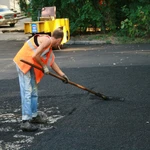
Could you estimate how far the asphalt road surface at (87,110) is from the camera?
16.2 feet

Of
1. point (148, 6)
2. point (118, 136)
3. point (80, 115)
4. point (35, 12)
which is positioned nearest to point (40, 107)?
point (80, 115)

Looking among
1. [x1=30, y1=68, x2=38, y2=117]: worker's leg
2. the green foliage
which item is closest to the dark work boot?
[x1=30, y1=68, x2=38, y2=117]: worker's leg

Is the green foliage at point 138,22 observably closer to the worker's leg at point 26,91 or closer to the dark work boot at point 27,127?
the worker's leg at point 26,91

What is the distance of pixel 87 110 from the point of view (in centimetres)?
643

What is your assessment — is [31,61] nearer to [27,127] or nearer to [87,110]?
[27,127]

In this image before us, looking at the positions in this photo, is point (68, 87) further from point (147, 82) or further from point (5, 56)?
point (5, 56)

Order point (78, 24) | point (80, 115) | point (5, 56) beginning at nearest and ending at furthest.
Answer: point (80, 115) → point (5, 56) → point (78, 24)

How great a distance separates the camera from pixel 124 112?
6.25 m

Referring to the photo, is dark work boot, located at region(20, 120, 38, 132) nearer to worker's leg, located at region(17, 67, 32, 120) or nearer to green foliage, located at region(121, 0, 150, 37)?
worker's leg, located at region(17, 67, 32, 120)

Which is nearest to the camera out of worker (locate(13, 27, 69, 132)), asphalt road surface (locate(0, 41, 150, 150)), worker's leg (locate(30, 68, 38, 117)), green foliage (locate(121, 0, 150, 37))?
asphalt road surface (locate(0, 41, 150, 150))

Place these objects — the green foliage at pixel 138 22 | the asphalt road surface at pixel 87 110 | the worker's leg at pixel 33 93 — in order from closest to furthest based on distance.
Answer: the asphalt road surface at pixel 87 110, the worker's leg at pixel 33 93, the green foliage at pixel 138 22

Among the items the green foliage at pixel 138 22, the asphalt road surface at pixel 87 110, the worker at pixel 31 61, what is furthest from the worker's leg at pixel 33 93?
the green foliage at pixel 138 22

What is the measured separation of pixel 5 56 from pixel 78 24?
18.9 feet

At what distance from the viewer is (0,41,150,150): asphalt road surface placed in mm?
4938
